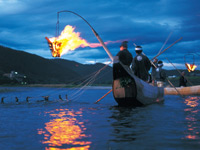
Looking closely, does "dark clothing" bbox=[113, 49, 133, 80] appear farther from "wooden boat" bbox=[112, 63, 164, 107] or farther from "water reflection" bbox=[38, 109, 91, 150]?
"water reflection" bbox=[38, 109, 91, 150]

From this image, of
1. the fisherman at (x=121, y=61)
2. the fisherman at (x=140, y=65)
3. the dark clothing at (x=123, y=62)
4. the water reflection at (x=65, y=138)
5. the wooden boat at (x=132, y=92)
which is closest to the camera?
the water reflection at (x=65, y=138)

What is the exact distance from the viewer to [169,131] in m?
8.95

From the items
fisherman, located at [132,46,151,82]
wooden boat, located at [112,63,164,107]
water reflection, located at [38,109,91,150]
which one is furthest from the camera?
fisherman, located at [132,46,151,82]

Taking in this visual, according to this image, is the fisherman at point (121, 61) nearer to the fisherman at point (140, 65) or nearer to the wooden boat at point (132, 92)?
the wooden boat at point (132, 92)

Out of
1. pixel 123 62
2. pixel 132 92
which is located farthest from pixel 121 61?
pixel 132 92

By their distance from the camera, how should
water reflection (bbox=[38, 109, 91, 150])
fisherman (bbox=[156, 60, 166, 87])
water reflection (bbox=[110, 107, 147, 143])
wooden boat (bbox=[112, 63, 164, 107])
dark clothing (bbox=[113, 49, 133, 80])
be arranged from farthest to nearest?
fisherman (bbox=[156, 60, 166, 87]) → wooden boat (bbox=[112, 63, 164, 107]) → dark clothing (bbox=[113, 49, 133, 80]) → water reflection (bbox=[110, 107, 147, 143]) → water reflection (bbox=[38, 109, 91, 150])

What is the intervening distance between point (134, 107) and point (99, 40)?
14.5ft

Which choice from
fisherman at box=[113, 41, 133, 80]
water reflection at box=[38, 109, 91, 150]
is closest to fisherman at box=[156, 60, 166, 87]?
fisherman at box=[113, 41, 133, 80]

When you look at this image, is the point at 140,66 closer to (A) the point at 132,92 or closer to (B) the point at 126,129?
(A) the point at 132,92

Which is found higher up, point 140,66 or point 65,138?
point 140,66

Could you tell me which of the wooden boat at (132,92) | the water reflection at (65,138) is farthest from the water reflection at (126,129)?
the wooden boat at (132,92)

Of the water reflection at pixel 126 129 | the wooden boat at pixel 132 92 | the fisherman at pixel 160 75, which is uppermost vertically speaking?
the fisherman at pixel 160 75

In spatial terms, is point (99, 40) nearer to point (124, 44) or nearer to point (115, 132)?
point (124, 44)

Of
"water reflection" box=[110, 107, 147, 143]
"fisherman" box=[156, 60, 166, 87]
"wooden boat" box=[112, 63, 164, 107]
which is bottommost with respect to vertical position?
"water reflection" box=[110, 107, 147, 143]
